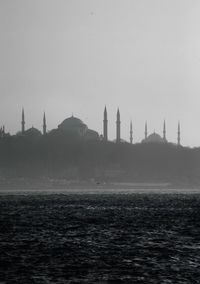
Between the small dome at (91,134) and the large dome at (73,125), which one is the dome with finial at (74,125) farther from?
the small dome at (91,134)

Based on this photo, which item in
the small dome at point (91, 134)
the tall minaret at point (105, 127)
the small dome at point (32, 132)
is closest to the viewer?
the tall minaret at point (105, 127)

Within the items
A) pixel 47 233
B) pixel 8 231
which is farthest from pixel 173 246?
pixel 8 231

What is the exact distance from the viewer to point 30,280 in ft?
78.8

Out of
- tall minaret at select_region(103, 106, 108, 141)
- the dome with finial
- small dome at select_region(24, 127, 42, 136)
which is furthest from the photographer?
the dome with finial

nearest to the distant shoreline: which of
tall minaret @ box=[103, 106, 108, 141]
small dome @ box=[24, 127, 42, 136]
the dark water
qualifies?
tall minaret @ box=[103, 106, 108, 141]

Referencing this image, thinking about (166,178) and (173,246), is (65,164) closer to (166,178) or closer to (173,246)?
(166,178)

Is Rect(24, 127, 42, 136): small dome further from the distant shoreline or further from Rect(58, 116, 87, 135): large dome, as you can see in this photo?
the distant shoreline

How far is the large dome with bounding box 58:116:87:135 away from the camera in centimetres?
18862

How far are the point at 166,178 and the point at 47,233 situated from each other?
124m

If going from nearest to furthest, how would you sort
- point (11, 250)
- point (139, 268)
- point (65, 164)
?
point (139, 268)
point (11, 250)
point (65, 164)

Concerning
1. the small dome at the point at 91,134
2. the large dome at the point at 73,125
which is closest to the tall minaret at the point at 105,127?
the small dome at the point at 91,134

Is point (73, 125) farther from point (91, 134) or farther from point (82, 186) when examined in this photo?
Answer: point (82, 186)

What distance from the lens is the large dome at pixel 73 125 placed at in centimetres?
18862

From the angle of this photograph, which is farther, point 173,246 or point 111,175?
point 111,175
